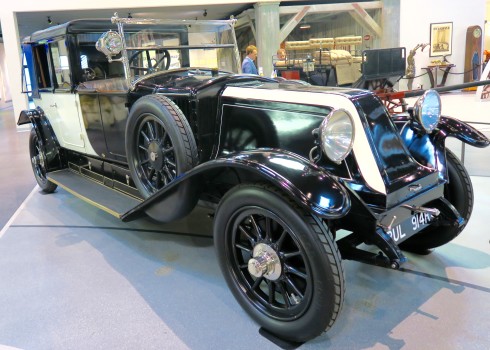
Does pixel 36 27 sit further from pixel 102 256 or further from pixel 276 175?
pixel 276 175

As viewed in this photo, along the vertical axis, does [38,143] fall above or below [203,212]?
above

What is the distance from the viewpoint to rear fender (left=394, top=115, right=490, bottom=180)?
7.94ft

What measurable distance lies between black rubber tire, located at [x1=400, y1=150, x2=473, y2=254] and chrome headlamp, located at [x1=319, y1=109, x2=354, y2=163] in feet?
3.25

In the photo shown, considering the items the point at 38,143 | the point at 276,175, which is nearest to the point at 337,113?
the point at 276,175

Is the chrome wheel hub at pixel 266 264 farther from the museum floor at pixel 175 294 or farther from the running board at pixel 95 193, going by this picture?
the running board at pixel 95 193

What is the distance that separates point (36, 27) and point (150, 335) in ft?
47.1

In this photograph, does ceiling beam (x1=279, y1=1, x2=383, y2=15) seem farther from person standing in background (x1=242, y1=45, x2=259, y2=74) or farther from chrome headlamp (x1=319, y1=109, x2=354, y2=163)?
chrome headlamp (x1=319, y1=109, x2=354, y2=163)

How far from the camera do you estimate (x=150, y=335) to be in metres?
2.09

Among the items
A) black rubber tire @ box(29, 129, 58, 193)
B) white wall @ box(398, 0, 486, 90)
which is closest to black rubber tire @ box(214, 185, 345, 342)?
black rubber tire @ box(29, 129, 58, 193)

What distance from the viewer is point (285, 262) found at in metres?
1.94

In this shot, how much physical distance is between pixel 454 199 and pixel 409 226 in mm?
651

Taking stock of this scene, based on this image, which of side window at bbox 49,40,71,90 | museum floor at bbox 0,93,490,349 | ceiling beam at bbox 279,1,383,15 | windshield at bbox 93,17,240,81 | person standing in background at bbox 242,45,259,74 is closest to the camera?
museum floor at bbox 0,93,490,349

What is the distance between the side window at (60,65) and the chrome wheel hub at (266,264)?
2642 mm

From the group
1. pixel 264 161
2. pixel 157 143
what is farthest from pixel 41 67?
pixel 264 161
